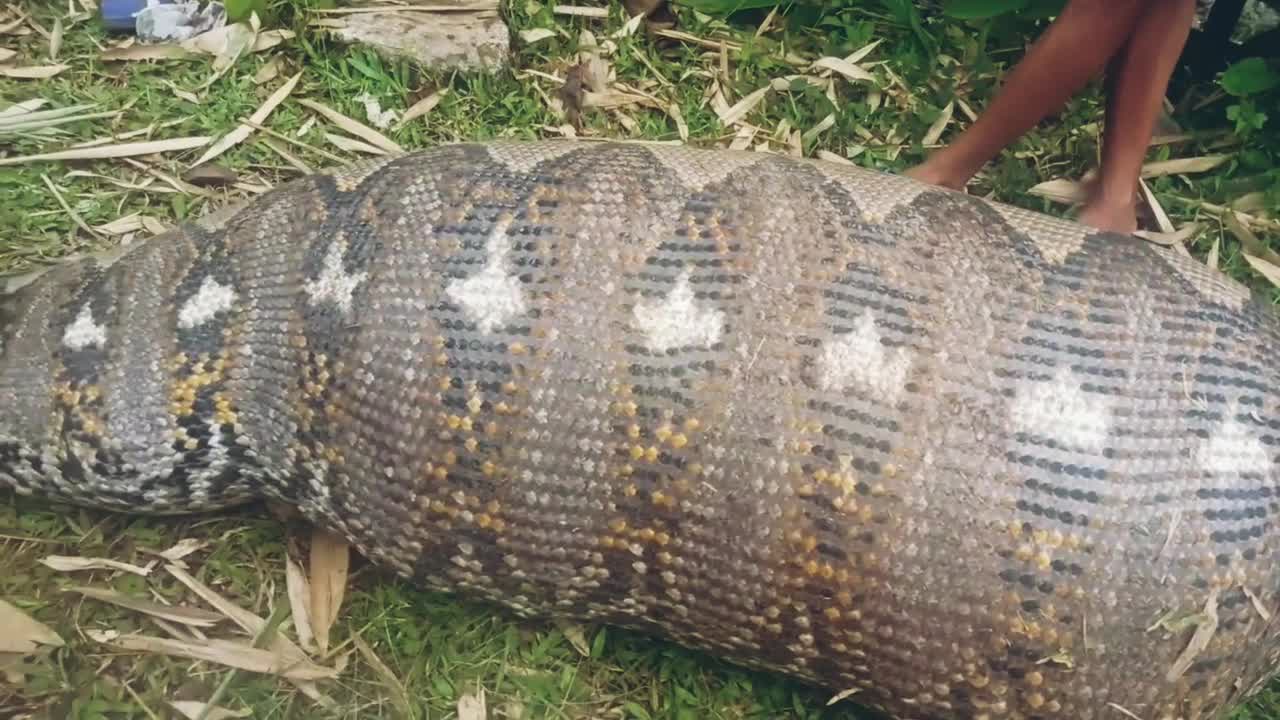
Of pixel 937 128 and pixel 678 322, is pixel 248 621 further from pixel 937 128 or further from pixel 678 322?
pixel 937 128

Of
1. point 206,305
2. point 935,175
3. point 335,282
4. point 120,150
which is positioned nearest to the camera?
point 335,282

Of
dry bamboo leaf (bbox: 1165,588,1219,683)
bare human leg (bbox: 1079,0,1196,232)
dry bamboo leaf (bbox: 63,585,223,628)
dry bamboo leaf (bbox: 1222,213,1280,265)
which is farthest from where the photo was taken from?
dry bamboo leaf (bbox: 1222,213,1280,265)

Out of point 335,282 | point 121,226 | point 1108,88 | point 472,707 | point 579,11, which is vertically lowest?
point 472,707

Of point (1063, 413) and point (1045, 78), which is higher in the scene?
point (1045, 78)

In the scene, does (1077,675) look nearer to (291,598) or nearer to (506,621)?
(506,621)

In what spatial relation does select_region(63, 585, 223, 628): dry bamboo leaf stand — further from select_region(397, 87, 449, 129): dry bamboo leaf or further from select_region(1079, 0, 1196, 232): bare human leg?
select_region(1079, 0, 1196, 232): bare human leg

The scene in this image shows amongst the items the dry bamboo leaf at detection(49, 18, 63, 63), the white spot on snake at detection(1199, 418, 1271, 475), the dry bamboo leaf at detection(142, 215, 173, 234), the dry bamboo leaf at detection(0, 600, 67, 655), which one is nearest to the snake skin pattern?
the white spot on snake at detection(1199, 418, 1271, 475)

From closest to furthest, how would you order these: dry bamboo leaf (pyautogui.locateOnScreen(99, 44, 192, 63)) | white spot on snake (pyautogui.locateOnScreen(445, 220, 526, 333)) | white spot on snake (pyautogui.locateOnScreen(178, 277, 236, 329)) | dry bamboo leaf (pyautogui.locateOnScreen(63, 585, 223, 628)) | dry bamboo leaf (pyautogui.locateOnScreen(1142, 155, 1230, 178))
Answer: white spot on snake (pyautogui.locateOnScreen(445, 220, 526, 333))
white spot on snake (pyautogui.locateOnScreen(178, 277, 236, 329))
dry bamboo leaf (pyautogui.locateOnScreen(63, 585, 223, 628))
dry bamboo leaf (pyautogui.locateOnScreen(1142, 155, 1230, 178))
dry bamboo leaf (pyautogui.locateOnScreen(99, 44, 192, 63))

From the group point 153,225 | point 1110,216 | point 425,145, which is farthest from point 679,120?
point 153,225
